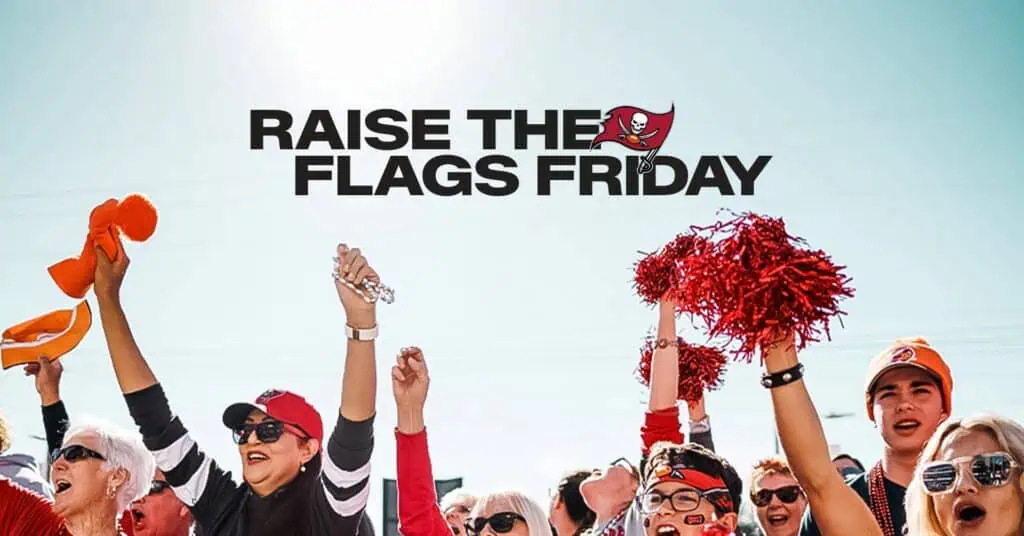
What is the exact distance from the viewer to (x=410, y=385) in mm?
4465

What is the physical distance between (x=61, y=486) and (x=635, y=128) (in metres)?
6.37

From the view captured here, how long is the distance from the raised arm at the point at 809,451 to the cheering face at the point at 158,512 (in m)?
3.40

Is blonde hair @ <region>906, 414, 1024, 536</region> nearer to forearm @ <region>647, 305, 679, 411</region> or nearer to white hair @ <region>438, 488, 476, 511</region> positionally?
forearm @ <region>647, 305, 679, 411</region>

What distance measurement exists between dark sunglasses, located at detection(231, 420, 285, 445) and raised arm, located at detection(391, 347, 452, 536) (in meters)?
0.45

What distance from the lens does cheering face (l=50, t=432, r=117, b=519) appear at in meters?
5.07

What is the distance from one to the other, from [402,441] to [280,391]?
0.58 meters

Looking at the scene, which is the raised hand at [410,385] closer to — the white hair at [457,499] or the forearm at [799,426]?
the white hair at [457,499]

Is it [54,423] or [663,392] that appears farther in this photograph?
[54,423]

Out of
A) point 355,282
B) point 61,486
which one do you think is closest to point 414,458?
point 355,282

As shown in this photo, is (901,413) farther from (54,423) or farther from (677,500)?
(54,423)

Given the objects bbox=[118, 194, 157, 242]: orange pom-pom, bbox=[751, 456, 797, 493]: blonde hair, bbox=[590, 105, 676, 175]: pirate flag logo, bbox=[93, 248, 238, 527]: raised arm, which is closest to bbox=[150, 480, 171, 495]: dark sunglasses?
bbox=[93, 248, 238, 527]: raised arm

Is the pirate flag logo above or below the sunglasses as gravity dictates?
above

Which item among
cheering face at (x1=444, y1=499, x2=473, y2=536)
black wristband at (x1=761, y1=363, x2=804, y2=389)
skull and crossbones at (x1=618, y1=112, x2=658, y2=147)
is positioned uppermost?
skull and crossbones at (x1=618, y1=112, x2=658, y2=147)

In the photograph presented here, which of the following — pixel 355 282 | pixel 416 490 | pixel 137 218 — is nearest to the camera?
pixel 355 282
